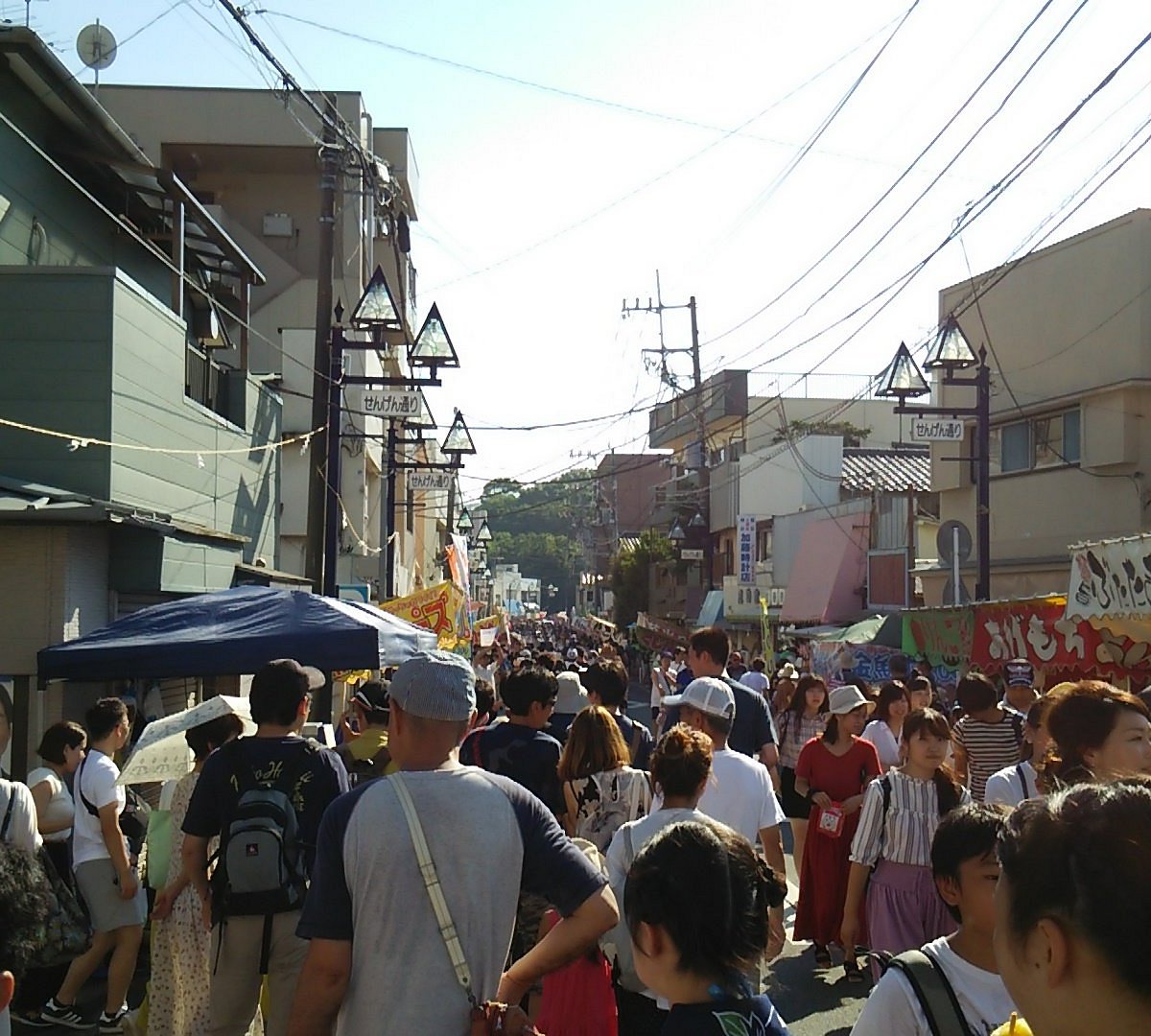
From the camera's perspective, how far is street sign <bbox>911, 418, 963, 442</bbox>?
17547mm

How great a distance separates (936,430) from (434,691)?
1507 centimetres

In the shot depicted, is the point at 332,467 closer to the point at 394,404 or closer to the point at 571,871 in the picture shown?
the point at 394,404

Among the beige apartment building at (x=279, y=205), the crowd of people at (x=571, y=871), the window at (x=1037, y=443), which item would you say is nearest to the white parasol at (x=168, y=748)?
the crowd of people at (x=571, y=871)

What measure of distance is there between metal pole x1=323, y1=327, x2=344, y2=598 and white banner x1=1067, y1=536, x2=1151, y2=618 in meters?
8.40

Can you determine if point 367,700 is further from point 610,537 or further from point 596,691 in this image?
point 610,537

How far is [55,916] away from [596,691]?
19.5ft

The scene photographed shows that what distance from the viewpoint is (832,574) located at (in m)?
32.8

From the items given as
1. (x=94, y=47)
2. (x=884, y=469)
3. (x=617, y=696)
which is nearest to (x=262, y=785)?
(x=617, y=696)

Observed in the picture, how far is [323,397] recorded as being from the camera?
1603 centimetres

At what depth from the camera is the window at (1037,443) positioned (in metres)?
22.4

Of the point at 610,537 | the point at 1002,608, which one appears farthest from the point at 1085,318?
the point at 610,537

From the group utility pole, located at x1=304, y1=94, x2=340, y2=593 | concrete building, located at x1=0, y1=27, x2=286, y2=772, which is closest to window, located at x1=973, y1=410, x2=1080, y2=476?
utility pole, located at x1=304, y1=94, x2=340, y2=593

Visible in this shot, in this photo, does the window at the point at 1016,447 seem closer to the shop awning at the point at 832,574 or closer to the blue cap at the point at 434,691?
the shop awning at the point at 832,574

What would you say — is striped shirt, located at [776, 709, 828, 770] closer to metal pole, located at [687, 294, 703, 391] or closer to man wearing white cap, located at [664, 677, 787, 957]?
man wearing white cap, located at [664, 677, 787, 957]
